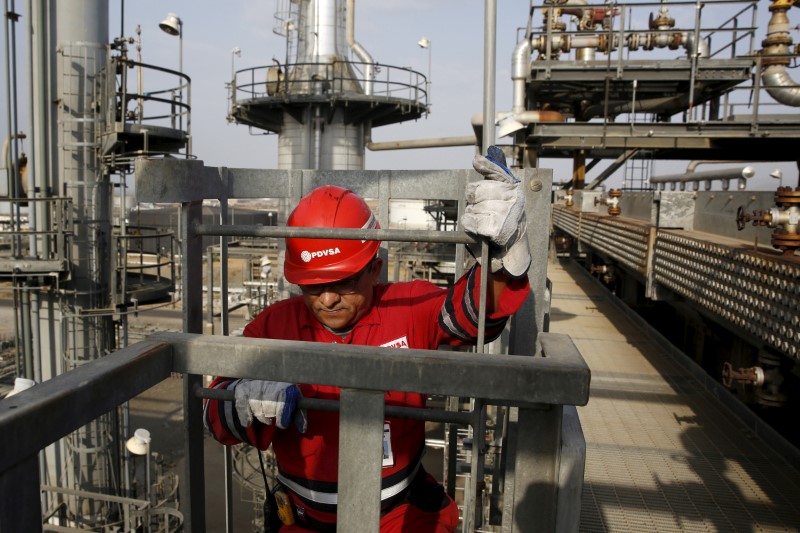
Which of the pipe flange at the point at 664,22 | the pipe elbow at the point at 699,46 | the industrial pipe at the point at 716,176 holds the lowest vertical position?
the industrial pipe at the point at 716,176

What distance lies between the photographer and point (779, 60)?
11.1m

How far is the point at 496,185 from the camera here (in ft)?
6.55

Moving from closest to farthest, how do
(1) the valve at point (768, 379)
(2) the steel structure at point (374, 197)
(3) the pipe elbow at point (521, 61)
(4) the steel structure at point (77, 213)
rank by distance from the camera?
(2) the steel structure at point (374, 197), (1) the valve at point (768, 379), (4) the steel structure at point (77, 213), (3) the pipe elbow at point (521, 61)

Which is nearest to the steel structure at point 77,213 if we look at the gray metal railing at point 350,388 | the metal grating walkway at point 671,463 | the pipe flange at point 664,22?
the metal grating walkway at point 671,463

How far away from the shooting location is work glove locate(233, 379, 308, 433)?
1.89 meters

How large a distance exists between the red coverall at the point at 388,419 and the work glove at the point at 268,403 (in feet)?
0.72

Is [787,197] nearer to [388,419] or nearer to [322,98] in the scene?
[388,419]

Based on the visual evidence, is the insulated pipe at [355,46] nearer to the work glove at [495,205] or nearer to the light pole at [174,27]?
the light pole at [174,27]

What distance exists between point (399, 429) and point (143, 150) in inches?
339

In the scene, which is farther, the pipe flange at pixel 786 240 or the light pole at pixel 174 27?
the light pole at pixel 174 27

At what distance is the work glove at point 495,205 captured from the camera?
194 centimetres

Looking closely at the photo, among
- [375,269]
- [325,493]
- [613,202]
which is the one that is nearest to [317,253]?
[375,269]

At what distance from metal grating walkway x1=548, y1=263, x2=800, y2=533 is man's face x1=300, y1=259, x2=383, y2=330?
229cm

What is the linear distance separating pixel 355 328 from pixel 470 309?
0.54m
